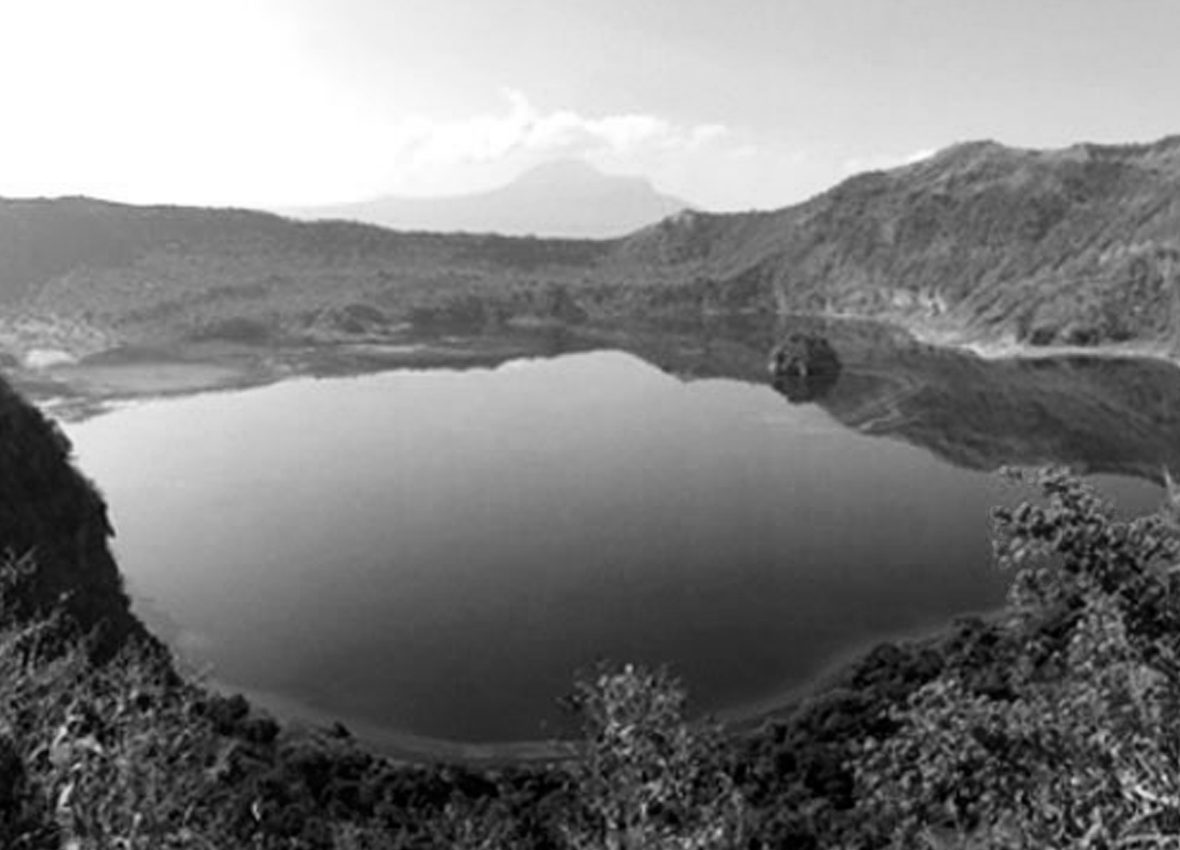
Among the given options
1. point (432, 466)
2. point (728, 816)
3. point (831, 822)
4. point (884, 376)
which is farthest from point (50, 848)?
point (884, 376)

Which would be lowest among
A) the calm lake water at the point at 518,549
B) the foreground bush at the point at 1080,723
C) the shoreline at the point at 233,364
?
the calm lake water at the point at 518,549

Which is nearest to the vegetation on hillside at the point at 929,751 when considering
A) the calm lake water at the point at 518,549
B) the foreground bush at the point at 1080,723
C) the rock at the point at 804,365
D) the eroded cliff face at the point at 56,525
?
the foreground bush at the point at 1080,723

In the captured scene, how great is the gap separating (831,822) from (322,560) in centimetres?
4677

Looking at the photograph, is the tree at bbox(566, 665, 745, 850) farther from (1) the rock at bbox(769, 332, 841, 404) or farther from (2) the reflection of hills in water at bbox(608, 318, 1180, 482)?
(1) the rock at bbox(769, 332, 841, 404)

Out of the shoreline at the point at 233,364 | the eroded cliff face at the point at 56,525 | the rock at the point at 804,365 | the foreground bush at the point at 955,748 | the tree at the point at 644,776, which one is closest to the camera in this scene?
the foreground bush at the point at 955,748

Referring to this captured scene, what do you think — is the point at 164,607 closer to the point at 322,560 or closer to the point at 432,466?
the point at 322,560

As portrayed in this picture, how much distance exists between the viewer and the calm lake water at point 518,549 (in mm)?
57844

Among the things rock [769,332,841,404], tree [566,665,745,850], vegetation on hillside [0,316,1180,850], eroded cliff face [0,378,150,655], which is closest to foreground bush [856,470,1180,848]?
vegetation on hillside [0,316,1180,850]

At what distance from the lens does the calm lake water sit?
57.8 m

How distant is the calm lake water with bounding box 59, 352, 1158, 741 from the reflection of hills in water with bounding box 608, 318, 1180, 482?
6513 mm

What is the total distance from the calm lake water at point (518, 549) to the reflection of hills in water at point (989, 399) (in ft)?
21.4

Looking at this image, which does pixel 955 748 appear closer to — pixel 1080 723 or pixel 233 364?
pixel 1080 723

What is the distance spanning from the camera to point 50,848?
14.7 metres

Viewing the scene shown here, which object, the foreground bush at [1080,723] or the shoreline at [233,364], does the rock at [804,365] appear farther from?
the foreground bush at [1080,723]
